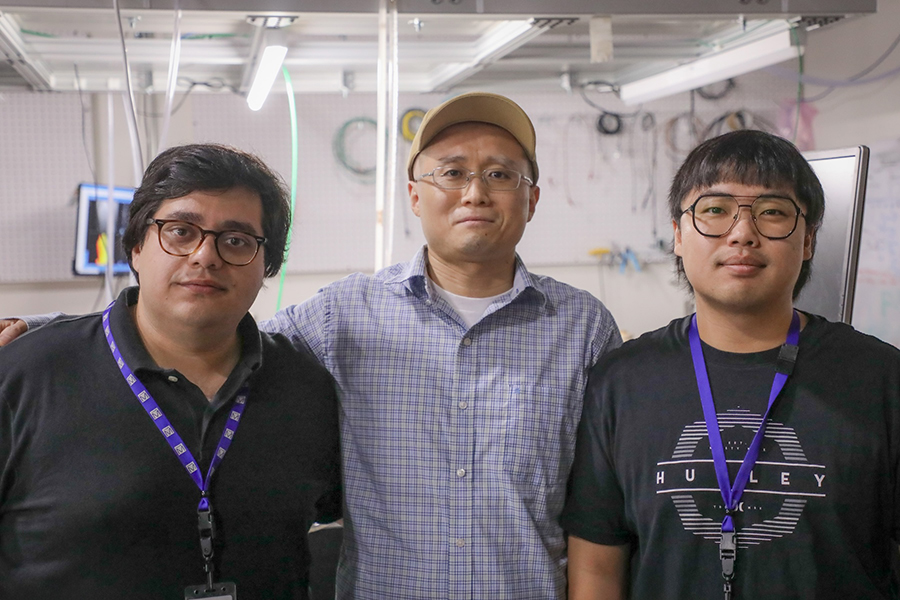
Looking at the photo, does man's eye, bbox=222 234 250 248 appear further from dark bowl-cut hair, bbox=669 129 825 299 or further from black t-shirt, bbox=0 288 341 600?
dark bowl-cut hair, bbox=669 129 825 299

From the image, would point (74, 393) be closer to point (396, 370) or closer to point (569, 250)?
point (396, 370)

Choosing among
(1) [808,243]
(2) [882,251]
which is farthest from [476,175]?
(2) [882,251]

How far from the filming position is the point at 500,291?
1657 mm

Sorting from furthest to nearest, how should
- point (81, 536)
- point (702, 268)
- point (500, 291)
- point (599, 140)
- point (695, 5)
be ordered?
point (599, 140) → point (695, 5) → point (500, 291) → point (702, 268) → point (81, 536)

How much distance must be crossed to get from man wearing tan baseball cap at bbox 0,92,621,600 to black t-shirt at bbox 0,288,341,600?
18 cm

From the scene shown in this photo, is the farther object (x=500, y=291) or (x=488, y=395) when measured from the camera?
(x=500, y=291)

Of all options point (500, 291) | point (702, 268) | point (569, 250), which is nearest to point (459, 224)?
point (500, 291)

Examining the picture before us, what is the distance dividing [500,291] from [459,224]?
0.63ft

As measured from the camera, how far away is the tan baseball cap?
63.6 inches

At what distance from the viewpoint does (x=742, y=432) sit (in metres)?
1.32

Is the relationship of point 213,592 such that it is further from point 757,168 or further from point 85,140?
point 85,140

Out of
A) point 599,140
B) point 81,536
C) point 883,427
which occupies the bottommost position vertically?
point 81,536

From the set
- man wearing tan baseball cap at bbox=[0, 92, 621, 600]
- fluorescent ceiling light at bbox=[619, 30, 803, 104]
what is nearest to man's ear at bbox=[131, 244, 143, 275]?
man wearing tan baseball cap at bbox=[0, 92, 621, 600]

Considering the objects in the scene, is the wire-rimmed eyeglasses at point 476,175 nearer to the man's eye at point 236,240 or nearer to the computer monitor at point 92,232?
the man's eye at point 236,240
